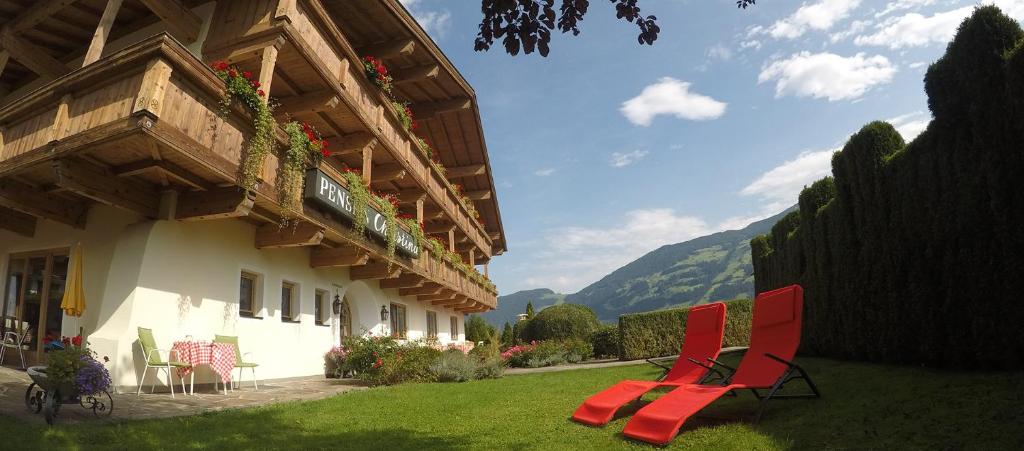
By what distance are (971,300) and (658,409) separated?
3.68m

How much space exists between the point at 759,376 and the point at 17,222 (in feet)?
40.0

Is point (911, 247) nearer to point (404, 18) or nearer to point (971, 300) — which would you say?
point (971, 300)

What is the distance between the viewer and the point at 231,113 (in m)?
7.84

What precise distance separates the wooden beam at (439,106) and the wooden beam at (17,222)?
11385mm

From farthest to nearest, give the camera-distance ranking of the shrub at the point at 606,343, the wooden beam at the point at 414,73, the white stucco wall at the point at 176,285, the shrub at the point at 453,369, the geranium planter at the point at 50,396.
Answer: the shrub at the point at 606,343
the wooden beam at the point at 414,73
the shrub at the point at 453,369
the white stucco wall at the point at 176,285
the geranium planter at the point at 50,396

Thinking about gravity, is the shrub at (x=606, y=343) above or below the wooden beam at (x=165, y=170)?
below

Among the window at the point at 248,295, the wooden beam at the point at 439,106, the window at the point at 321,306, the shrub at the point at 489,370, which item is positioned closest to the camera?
the window at the point at 248,295

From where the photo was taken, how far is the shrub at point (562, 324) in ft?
88.6

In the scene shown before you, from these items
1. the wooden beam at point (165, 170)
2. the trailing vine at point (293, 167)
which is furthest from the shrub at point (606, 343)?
the wooden beam at point (165, 170)

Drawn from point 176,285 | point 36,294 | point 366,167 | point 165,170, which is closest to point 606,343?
point 366,167

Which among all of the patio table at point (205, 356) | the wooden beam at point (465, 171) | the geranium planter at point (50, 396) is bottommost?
the geranium planter at point (50, 396)

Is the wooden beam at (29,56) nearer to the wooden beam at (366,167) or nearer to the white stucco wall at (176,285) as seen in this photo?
the white stucco wall at (176,285)

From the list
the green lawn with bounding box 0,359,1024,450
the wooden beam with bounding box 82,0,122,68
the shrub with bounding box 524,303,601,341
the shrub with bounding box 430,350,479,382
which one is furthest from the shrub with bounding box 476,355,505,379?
the shrub with bounding box 524,303,601,341

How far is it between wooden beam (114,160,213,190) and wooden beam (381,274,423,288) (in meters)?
8.77
